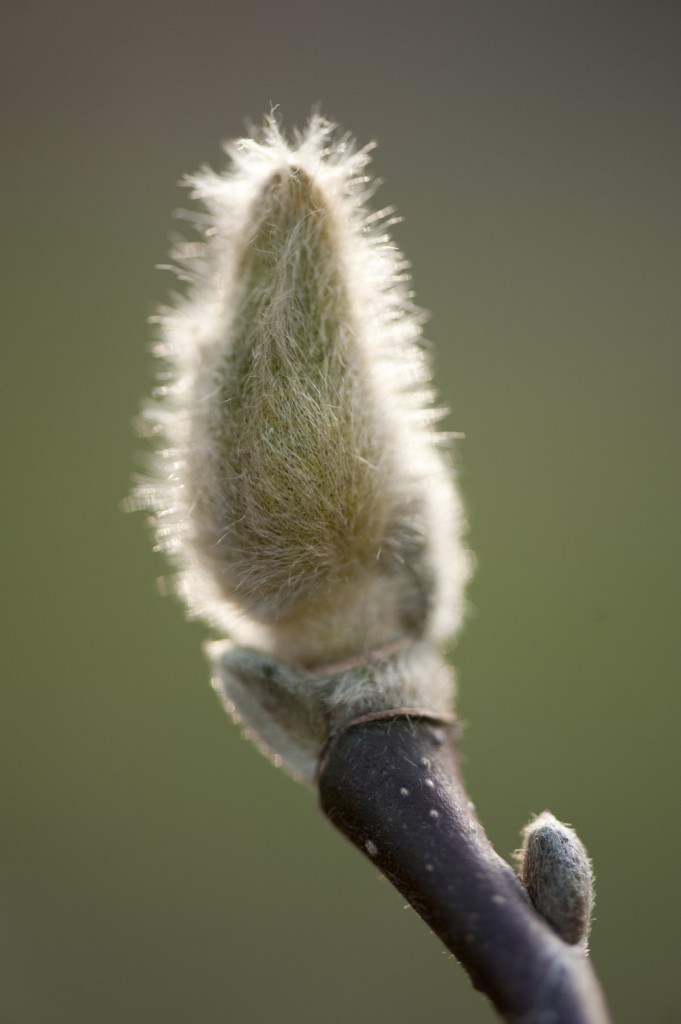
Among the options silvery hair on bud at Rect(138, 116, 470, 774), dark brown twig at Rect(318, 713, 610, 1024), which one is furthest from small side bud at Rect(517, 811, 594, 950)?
silvery hair on bud at Rect(138, 116, 470, 774)

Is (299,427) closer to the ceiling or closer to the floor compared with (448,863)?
closer to the ceiling

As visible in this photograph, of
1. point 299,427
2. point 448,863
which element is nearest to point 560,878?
point 448,863

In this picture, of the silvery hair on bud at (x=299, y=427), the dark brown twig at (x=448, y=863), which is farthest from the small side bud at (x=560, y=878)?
the silvery hair on bud at (x=299, y=427)

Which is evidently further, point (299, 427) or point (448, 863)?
point (299, 427)

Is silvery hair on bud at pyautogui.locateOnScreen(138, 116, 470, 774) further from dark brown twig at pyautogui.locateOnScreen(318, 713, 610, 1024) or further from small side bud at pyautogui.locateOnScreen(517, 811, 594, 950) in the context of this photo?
small side bud at pyautogui.locateOnScreen(517, 811, 594, 950)

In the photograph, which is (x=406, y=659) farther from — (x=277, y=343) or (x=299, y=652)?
(x=277, y=343)

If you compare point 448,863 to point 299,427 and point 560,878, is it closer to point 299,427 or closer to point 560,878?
point 560,878
